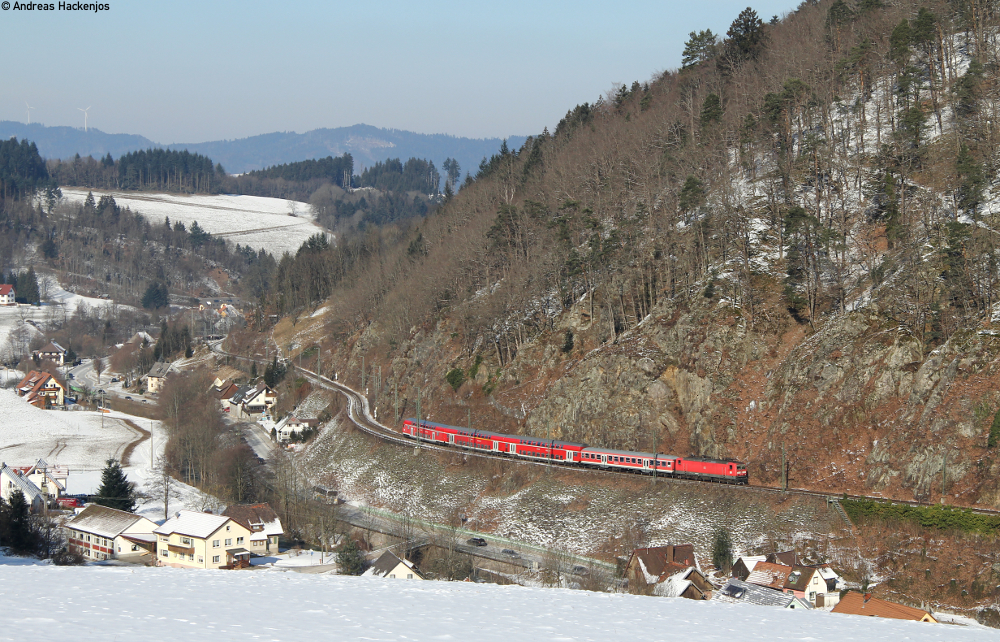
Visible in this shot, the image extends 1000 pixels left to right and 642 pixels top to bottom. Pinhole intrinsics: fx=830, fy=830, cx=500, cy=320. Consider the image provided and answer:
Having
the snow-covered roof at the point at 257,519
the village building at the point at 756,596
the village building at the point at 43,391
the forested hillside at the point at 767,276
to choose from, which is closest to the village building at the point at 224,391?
the village building at the point at 43,391

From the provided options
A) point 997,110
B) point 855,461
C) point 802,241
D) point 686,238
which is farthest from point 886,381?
point 997,110

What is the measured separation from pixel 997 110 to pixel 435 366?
171 ft

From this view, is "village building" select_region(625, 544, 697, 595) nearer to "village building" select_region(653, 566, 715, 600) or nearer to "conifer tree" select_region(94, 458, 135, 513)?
"village building" select_region(653, 566, 715, 600)

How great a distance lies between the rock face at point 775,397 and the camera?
4631cm

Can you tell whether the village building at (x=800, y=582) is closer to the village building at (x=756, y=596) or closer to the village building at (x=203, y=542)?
the village building at (x=756, y=596)

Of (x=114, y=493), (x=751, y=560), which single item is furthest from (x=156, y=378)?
(x=751, y=560)

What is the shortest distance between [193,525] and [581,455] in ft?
83.2

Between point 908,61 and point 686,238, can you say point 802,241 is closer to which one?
point 686,238

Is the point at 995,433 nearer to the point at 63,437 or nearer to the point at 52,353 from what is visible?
the point at 63,437

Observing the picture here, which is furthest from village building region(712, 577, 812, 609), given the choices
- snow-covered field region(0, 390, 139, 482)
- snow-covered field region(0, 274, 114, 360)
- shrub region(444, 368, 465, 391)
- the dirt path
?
snow-covered field region(0, 274, 114, 360)

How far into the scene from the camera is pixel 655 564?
143 feet

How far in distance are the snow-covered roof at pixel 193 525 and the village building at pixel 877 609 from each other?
33.6 meters

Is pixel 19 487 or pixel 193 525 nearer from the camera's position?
pixel 193 525

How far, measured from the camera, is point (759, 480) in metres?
51.8
